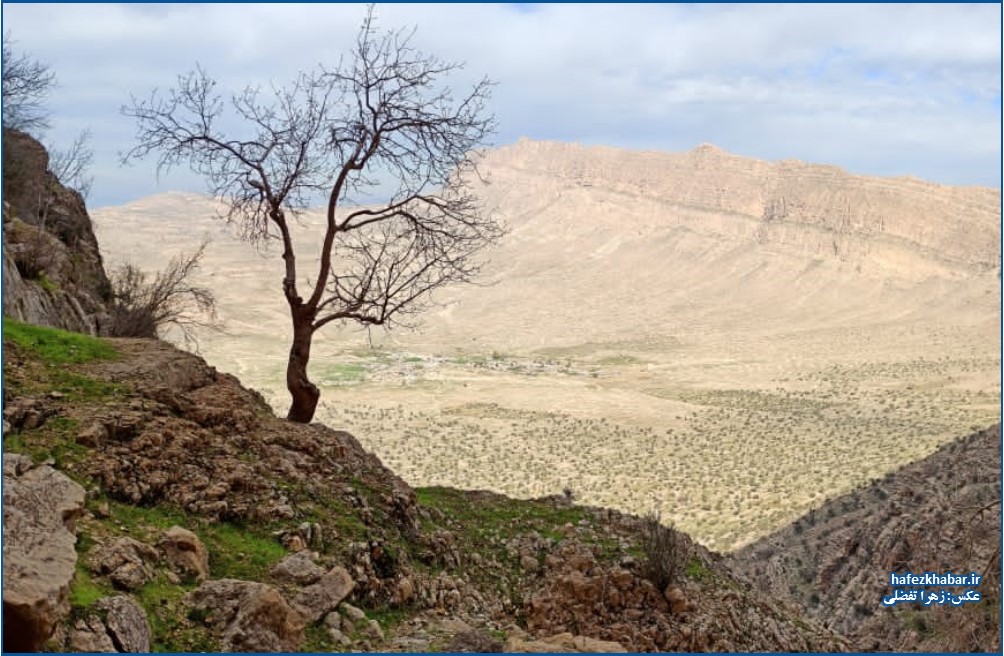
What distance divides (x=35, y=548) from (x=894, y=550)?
1210cm

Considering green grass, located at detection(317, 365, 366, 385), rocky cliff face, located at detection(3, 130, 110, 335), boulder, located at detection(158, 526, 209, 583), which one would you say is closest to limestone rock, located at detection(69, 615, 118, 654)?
boulder, located at detection(158, 526, 209, 583)

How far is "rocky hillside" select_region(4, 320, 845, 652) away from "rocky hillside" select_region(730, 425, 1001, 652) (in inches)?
109

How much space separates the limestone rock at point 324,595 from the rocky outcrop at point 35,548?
141cm

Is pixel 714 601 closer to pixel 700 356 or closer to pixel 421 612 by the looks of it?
pixel 421 612

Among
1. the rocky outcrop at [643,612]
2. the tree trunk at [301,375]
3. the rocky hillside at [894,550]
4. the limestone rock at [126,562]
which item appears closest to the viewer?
the limestone rock at [126,562]

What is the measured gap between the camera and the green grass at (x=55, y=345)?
8125 mm

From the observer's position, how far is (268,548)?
22.2 ft

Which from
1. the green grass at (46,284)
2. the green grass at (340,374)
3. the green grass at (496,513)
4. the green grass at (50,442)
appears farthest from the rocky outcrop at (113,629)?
the green grass at (340,374)

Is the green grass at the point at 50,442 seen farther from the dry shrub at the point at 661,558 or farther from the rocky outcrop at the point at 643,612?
the dry shrub at the point at 661,558

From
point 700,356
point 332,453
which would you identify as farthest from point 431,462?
point 700,356

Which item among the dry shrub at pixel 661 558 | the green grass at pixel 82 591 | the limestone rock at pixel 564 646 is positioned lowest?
the dry shrub at pixel 661 558

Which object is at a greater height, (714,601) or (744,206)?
(744,206)

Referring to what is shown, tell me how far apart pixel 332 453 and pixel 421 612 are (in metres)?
2.17

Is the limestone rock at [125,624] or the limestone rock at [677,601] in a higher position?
Answer: the limestone rock at [125,624]
